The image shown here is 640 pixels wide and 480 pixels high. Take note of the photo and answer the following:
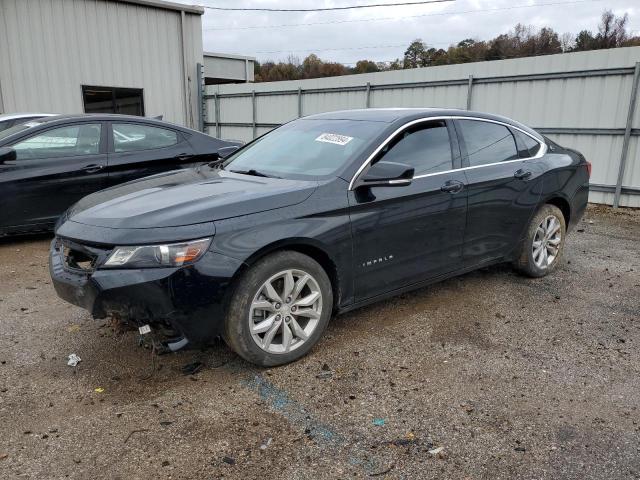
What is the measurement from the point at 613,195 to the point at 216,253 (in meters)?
8.23

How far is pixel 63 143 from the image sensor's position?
5.89 m

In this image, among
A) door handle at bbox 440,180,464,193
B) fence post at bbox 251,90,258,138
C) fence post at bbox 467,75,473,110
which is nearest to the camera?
door handle at bbox 440,180,464,193

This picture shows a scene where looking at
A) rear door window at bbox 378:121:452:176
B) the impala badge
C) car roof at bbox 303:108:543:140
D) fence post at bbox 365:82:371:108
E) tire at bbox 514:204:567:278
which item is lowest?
tire at bbox 514:204:567:278

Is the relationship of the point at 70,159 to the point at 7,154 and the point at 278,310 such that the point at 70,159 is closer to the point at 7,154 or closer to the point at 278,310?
the point at 7,154

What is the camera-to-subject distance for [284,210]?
309 cm

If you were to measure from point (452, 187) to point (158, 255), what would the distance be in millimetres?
2222

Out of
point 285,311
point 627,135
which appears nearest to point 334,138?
point 285,311

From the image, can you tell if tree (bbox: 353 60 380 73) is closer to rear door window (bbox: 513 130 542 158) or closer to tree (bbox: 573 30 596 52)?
tree (bbox: 573 30 596 52)

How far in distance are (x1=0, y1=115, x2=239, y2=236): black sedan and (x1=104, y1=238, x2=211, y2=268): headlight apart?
351 centimetres

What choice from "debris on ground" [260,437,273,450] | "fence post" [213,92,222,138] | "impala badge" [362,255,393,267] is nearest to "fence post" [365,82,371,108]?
"fence post" [213,92,222,138]

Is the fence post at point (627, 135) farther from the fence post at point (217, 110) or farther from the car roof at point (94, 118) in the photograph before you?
the fence post at point (217, 110)

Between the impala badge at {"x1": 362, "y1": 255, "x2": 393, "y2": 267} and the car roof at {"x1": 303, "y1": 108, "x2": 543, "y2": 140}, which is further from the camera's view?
the car roof at {"x1": 303, "y1": 108, "x2": 543, "y2": 140}

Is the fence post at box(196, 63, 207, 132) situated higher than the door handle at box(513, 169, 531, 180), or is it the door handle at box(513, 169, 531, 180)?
the fence post at box(196, 63, 207, 132)

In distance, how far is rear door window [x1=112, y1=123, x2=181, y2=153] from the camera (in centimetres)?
621
